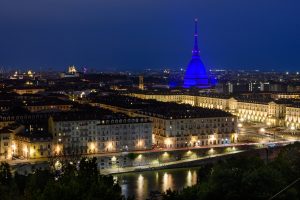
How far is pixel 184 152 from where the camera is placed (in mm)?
24891

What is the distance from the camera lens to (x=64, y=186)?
13969 millimetres

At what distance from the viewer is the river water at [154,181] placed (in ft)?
63.7

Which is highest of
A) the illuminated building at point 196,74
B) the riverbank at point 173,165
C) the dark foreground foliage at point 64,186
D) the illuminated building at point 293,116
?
the illuminated building at point 196,74

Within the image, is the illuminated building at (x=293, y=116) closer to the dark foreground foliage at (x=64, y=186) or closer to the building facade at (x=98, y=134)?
the building facade at (x=98, y=134)

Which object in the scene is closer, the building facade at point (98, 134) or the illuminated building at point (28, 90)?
the building facade at point (98, 134)

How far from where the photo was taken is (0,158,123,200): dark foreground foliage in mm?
13742

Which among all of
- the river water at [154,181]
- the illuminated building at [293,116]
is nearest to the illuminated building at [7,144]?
the river water at [154,181]

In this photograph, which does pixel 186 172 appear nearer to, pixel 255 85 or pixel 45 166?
pixel 45 166

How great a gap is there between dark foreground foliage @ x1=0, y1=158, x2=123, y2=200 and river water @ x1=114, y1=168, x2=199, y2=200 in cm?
200

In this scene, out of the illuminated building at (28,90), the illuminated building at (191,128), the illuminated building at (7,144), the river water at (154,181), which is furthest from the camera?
the illuminated building at (28,90)

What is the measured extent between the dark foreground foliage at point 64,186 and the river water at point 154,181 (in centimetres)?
200

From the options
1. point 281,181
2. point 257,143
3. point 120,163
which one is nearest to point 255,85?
point 257,143

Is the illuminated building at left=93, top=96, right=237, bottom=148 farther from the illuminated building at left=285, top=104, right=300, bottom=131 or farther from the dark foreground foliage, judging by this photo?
the dark foreground foliage

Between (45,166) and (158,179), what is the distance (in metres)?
3.99
